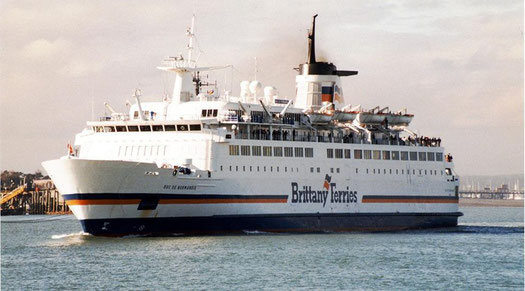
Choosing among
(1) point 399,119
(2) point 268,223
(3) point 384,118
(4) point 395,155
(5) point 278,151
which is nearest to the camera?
(2) point 268,223

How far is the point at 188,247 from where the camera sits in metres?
43.4

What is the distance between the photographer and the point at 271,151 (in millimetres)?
52688

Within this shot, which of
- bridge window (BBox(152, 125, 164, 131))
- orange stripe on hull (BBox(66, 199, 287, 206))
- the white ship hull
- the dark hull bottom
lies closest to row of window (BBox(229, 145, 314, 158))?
the white ship hull

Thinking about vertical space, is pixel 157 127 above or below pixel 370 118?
below

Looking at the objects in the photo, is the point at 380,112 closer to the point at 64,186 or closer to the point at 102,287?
the point at 64,186

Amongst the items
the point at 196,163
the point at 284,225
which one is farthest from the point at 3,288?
the point at 284,225

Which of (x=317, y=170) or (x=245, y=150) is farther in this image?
(x=317, y=170)

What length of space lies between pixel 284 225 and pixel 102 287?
19.6 m

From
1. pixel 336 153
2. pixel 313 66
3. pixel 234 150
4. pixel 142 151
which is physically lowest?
pixel 142 151

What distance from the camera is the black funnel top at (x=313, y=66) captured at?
61594mm

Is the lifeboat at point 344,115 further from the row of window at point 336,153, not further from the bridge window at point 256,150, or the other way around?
the bridge window at point 256,150

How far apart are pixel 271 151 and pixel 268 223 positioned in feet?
12.0

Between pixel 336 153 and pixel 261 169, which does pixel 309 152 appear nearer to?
pixel 336 153

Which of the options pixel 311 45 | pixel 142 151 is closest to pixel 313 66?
pixel 311 45
